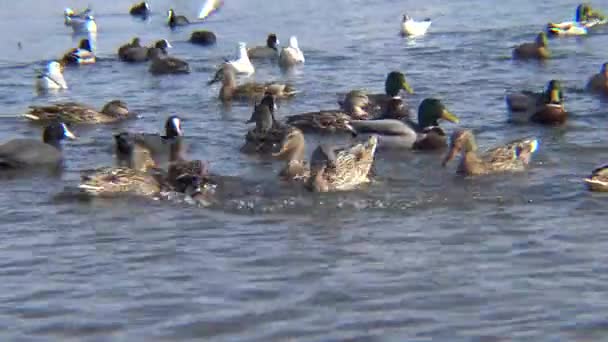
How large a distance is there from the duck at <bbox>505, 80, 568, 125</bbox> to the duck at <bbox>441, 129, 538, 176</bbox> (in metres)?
2.01

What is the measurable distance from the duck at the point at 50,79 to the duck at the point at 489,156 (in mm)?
8818

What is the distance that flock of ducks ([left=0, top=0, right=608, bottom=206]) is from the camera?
1070 centimetres

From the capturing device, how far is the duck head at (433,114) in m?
13.6

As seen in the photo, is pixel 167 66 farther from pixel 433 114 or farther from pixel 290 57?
pixel 433 114

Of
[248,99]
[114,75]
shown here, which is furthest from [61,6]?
[248,99]

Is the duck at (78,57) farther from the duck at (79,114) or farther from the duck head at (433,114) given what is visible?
the duck head at (433,114)

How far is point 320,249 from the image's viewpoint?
28.2 ft

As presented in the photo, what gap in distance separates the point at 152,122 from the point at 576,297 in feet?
29.4

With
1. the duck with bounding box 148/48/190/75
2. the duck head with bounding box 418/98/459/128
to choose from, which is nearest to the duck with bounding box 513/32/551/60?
the duck with bounding box 148/48/190/75

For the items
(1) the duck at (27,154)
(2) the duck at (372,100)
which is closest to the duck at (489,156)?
(2) the duck at (372,100)

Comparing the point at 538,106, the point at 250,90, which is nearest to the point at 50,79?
the point at 250,90

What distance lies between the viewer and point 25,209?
10.3 meters

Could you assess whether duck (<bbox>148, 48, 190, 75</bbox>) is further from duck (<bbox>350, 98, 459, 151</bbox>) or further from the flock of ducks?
duck (<bbox>350, 98, 459, 151</bbox>)

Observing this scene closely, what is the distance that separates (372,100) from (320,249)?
7.08 meters
